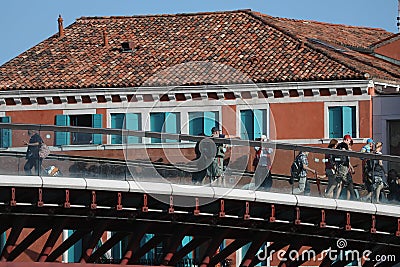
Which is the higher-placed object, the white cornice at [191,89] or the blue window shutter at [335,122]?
the white cornice at [191,89]

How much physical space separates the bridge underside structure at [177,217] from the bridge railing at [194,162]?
0.27 metres

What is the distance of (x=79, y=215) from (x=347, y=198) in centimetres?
621

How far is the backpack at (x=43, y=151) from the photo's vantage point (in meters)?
40.8

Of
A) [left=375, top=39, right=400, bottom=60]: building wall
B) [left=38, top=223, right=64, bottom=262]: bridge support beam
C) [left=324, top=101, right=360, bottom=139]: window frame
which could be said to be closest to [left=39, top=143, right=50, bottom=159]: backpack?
[left=38, top=223, right=64, bottom=262]: bridge support beam

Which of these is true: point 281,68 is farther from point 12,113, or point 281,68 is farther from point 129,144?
point 129,144

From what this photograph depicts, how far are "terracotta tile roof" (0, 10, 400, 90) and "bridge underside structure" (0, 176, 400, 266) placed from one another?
1423 cm

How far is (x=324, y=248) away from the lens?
150 feet

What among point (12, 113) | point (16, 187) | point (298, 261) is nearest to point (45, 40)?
point (12, 113)

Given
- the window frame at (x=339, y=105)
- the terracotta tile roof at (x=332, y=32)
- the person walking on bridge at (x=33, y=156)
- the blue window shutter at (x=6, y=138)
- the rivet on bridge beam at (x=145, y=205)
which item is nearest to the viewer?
the person walking on bridge at (x=33, y=156)

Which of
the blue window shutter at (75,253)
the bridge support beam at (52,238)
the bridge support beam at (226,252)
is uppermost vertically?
the bridge support beam at (52,238)

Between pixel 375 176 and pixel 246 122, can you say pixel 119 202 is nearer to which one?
pixel 375 176

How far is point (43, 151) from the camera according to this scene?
41.0 meters

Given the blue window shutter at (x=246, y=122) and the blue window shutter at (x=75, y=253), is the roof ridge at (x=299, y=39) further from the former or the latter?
the blue window shutter at (x=75, y=253)

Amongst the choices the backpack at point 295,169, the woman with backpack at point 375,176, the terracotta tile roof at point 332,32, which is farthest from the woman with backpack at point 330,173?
the terracotta tile roof at point 332,32
